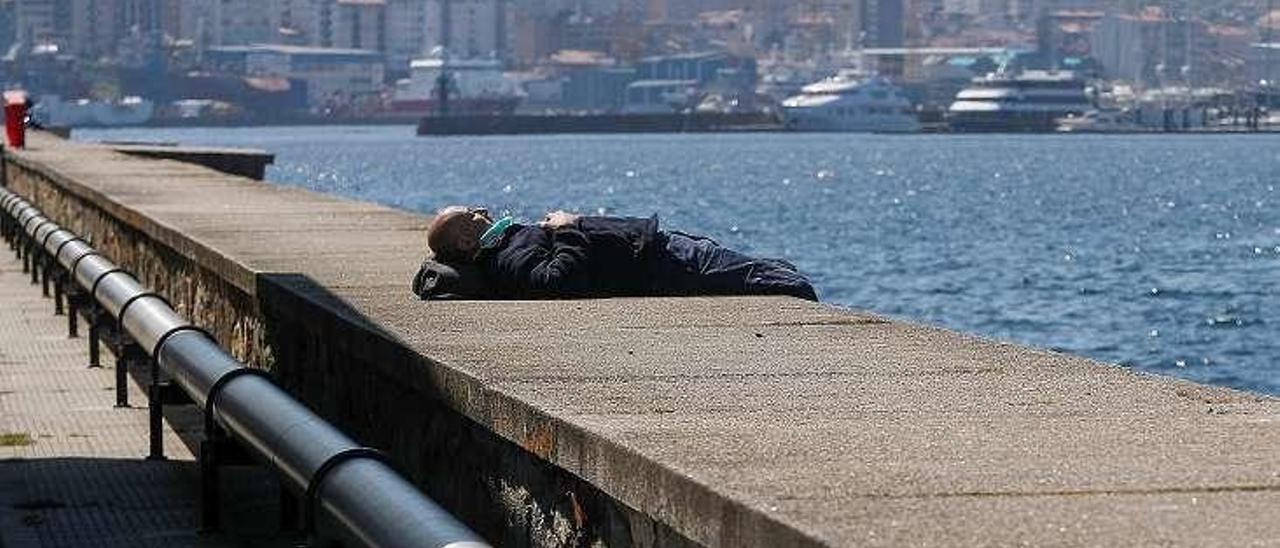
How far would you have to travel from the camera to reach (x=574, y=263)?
33.0 feet

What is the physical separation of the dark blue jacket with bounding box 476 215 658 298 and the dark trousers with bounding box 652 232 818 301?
7 cm

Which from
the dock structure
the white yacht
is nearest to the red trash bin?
the dock structure

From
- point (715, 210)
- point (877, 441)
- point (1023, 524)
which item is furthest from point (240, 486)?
point (715, 210)

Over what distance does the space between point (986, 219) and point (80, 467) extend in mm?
55717

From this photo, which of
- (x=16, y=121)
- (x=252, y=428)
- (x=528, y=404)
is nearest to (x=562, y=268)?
(x=252, y=428)

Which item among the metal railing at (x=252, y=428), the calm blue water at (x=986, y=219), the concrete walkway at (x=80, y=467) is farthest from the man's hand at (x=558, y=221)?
the calm blue water at (x=986, y=219)

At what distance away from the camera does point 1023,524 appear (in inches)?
203

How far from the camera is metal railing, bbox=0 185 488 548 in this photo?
19.0ft

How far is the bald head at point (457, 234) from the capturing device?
1014cm

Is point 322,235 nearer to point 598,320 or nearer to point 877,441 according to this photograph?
point 598,320

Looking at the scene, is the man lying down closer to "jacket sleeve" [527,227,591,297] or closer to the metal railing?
"jacket sleeve" [527,227,591,297]

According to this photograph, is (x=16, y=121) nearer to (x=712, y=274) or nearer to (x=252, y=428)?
(x=712, y=274)

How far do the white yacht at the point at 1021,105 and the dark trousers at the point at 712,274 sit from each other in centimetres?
18514

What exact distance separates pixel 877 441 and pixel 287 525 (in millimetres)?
2585
